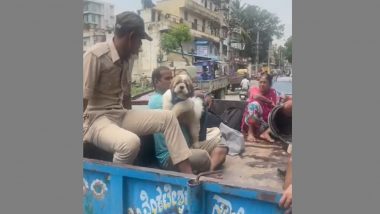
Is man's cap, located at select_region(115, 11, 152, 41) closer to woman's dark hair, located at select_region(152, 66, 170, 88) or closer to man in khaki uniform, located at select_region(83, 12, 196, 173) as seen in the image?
man in khaki uniform, located at select_region(83, 12, 196, 173)

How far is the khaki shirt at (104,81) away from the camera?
264 centimetres

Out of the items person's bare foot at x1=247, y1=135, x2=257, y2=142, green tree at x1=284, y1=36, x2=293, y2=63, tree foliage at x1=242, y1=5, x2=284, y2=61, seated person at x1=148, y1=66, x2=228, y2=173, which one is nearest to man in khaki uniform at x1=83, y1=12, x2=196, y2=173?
seated person at x1=148, y1=66, x2=228, y2=173

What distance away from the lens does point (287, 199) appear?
1764 millimetres

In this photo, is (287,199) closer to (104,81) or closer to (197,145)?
(197,145)

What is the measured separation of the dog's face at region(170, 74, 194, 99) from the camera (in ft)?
9.36

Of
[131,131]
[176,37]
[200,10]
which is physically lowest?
[131,131]

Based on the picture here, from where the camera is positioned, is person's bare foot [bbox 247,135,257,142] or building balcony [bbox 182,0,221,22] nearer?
building balcony [bbox 182,0,221,22]

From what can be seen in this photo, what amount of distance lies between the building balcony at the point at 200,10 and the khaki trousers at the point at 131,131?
27.2 inches

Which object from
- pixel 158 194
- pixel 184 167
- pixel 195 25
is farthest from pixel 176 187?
pixel 195 25

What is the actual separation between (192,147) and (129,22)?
88cm

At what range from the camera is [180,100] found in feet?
9.42

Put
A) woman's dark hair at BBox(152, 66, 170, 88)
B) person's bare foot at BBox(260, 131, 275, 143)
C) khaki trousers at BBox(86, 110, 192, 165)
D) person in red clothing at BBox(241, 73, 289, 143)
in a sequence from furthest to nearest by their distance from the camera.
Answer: person's bare foot at BBox(260, 131, 275, 143) → person in red clothing at BBox(241, 73, 289, 143) → woman's dark hair at BBox(152, 66, 170, 88) → khaki trousers at BBox(86, 110, 192, 165)

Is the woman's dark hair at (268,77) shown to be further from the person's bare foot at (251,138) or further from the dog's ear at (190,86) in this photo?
the person's bare foot at (251,138)

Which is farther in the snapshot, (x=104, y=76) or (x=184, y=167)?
(x=104, y=76)
